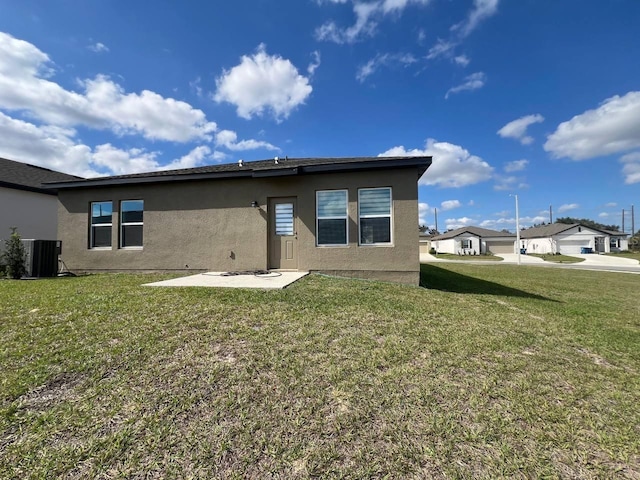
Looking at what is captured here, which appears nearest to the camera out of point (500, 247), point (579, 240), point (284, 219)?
point (284, 219)

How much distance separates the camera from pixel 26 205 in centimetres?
1205

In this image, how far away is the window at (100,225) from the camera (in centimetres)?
936

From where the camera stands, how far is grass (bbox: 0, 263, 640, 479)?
1.88 metres

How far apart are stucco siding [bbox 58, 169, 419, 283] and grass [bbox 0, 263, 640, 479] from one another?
324 cm

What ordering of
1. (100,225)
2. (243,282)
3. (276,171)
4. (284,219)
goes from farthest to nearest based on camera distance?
(100,225)
(284,219)
(276,171)
(243,282)

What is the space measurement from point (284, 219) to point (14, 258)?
801 cm

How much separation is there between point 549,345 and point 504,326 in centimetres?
71

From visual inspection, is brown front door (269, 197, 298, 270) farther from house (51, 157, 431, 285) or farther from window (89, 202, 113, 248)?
window (89, 202, 113, 248)

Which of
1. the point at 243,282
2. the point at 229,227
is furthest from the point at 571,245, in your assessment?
the point at 243,282

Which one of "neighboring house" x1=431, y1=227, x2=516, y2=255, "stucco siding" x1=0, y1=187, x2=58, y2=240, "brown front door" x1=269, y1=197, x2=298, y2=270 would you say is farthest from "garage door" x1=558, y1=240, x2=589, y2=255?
"stucco siding" x1=0, y1=187, x2=58, y2=240

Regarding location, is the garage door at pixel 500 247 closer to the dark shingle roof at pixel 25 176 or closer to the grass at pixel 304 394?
the grass at pixel 304 394

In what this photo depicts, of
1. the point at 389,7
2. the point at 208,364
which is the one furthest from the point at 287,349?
the point at 389,7

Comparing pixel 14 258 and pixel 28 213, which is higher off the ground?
pixel 28 213

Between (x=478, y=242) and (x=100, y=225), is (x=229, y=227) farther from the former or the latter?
(x=478, y=242)
